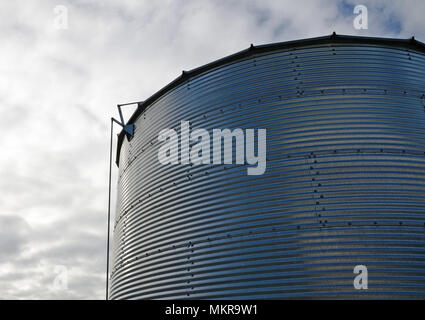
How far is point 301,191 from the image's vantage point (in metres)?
9.81

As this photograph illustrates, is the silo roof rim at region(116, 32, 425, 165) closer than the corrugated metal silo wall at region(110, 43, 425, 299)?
No

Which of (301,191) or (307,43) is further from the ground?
(307,43)

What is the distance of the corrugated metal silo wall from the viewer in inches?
353

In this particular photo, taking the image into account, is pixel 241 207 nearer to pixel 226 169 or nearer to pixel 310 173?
pixel 226 169

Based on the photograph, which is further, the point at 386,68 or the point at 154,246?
the point at 154,246

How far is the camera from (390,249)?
8.84m

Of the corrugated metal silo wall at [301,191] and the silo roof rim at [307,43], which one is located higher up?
the silo roof rim at [307,43]

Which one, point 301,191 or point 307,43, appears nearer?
point 301,191

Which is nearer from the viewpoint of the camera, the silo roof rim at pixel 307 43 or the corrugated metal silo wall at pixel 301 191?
the corrugated metal silo wall at pixel 301 191

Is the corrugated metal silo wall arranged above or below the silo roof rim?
below

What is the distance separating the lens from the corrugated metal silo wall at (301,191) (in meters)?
8.96
